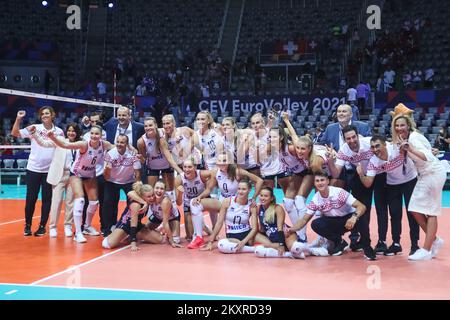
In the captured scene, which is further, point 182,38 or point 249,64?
point 182,38

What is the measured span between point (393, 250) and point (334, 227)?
2.54 ft

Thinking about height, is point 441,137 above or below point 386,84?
below

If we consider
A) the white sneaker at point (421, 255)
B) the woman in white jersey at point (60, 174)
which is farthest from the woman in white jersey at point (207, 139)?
the white sneaker at point (421, 255)

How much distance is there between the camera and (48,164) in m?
7.60

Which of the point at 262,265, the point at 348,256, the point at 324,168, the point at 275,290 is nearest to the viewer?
the point at 275,290

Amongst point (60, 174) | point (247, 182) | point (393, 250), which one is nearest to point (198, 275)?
point (247, 182)

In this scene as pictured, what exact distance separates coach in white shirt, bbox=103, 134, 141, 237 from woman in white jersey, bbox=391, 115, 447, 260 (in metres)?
3.33

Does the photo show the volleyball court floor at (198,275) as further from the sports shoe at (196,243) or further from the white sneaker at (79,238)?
the white sneaker at (79,238)

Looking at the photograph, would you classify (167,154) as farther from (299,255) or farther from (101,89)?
(101,89)

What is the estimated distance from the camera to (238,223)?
6496 mm

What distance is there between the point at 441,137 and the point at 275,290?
11.9m

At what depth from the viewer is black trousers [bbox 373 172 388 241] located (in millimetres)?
6316
